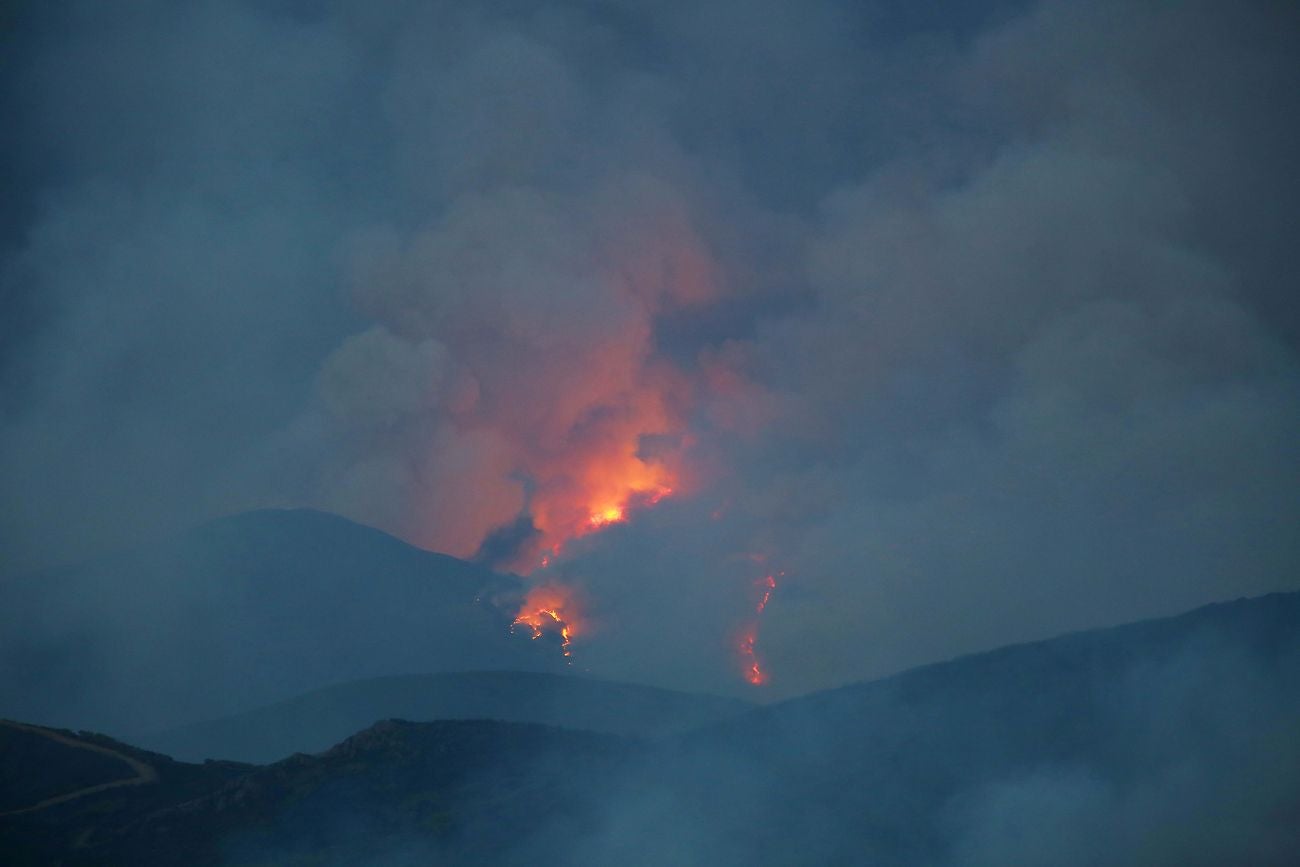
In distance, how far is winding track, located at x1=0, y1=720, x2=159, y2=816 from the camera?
2165 inches

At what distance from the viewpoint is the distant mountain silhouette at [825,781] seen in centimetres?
5153

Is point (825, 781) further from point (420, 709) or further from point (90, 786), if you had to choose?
point (420, 709)

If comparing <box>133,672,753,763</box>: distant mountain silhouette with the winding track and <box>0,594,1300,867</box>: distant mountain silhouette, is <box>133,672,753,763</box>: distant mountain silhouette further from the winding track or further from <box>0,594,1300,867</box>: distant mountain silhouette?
the winding track

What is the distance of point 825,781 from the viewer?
58.6 m

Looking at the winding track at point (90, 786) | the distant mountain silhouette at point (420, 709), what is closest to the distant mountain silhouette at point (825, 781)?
the winding track at point (90, 786)

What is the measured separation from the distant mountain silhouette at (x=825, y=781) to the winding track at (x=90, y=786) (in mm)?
552

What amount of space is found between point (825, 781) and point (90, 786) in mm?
39782

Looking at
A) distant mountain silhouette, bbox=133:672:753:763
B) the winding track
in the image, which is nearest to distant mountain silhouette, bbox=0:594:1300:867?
the winding track

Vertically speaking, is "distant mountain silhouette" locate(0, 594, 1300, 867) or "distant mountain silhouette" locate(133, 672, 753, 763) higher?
"distant mountain silhouette" locate(133, 672, 753, 763)

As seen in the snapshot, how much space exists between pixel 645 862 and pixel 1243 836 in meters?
28.5

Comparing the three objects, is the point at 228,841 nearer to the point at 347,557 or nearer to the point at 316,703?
the point at 316,703

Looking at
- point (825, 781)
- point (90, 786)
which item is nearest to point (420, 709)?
Result: point (90, 786)

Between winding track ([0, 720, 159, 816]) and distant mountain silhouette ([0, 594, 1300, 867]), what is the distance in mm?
552

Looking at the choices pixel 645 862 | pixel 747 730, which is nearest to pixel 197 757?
pixel 747 730
